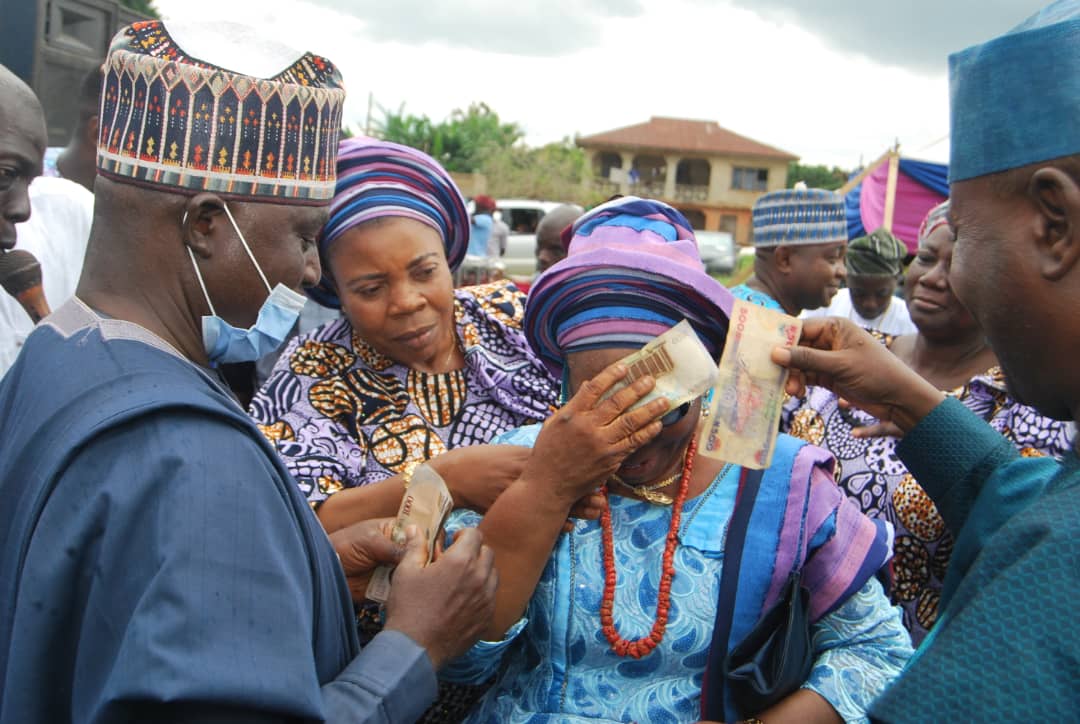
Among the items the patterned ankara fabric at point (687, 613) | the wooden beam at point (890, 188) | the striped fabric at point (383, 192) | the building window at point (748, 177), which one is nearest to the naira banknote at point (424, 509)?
the patterned ankara fabric at point (687, 613)

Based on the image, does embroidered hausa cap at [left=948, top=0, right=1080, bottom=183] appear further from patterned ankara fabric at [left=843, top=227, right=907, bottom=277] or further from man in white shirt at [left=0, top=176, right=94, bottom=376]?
patterned ankara fabric at [left=843, top=227, right=907, bottom=277]

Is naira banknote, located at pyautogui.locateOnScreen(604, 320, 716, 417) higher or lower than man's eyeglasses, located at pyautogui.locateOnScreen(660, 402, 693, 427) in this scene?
higher

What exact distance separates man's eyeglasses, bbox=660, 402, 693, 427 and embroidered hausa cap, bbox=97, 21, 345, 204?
928 mm

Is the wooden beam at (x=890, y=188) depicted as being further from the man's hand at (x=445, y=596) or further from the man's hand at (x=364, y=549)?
the man's hand at (x=445, y=596)

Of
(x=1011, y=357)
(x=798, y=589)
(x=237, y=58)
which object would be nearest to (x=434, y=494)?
(x=798, y=589)

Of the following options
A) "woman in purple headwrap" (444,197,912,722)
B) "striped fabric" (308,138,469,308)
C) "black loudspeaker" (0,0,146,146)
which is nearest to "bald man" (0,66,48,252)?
"striped fabric" (308,138,469,308)

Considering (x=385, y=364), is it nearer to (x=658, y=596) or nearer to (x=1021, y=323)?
(x=658, y=596)

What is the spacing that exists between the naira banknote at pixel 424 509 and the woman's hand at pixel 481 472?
16 cm

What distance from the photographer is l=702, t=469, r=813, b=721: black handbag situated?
70.8 inches

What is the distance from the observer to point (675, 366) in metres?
1.77

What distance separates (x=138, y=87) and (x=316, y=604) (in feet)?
3.23

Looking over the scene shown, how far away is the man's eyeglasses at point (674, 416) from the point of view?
1.95 metres

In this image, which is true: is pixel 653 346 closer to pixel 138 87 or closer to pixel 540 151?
pixel 138 87

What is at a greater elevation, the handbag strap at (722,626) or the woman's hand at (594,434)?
the woman's hand at (594,434)
